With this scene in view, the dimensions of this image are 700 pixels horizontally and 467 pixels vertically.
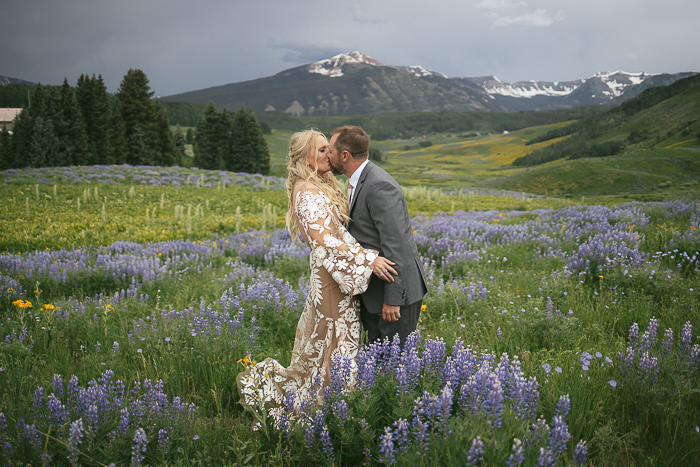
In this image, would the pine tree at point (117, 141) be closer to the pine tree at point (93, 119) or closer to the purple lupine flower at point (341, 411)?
the pine tree at point (93, 119)

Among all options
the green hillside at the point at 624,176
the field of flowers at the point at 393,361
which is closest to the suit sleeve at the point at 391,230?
the field of flowers at the point at 393,361

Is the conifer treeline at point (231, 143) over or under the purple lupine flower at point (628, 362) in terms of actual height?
over

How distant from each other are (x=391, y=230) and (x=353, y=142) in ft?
2.75

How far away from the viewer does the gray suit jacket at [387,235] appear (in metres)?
2.88

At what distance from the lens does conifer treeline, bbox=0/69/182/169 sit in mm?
32125

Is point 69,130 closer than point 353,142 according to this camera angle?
No

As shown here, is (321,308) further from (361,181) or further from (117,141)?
(117,141)

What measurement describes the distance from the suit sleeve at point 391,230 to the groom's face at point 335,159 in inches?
17.7

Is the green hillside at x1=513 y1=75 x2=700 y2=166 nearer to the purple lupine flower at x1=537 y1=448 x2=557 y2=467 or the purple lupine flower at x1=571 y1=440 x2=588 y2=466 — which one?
the purple lupine flower at x1=571 y1=440 x2=588 y2=466

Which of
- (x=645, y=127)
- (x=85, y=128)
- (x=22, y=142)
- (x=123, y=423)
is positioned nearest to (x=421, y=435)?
(x=123, y=423)

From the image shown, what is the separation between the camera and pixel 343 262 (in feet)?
9.41

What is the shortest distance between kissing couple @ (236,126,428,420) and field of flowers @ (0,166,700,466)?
407 millimetres

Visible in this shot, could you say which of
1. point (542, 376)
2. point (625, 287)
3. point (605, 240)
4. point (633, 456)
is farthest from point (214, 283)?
point (605, 240)

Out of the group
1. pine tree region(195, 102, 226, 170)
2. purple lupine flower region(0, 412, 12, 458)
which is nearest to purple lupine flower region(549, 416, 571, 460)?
purple lupine flower region(0, 412, 12, 458)
